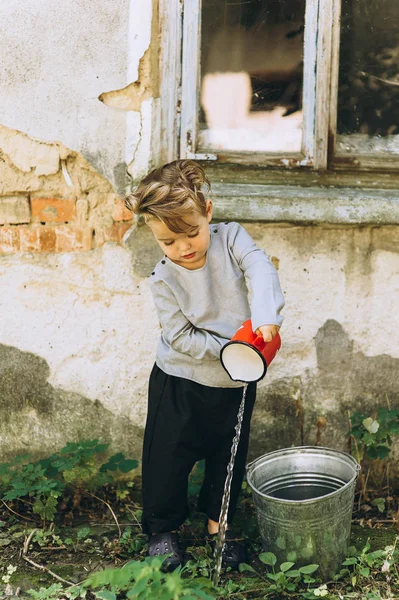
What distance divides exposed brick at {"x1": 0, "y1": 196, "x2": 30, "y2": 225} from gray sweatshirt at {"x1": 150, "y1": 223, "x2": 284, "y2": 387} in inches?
35.5

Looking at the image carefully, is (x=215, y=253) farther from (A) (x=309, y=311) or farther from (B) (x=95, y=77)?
(B) (x=95, y=77)

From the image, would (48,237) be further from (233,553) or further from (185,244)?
(233,553)

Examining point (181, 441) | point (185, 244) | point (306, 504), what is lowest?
point (306, 504)

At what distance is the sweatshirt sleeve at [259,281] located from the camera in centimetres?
234

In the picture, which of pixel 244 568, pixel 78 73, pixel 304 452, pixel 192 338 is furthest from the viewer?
pixel 78 73

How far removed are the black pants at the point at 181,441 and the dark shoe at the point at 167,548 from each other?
0.03 m

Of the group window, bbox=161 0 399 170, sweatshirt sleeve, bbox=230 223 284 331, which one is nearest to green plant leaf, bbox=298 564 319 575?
sweatshirt sleeve, bbox=230 223 284 331

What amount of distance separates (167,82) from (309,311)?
126 cm

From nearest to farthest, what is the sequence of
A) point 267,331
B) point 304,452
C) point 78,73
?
point 267,331
point 304,452
point 78,73

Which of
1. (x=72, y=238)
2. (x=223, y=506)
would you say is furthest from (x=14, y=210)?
(x=223, y=506)

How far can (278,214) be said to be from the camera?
317 centimetres

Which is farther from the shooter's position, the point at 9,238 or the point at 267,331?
the point at 9,238

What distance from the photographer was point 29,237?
327cm

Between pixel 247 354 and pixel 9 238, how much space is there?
4.73ft
